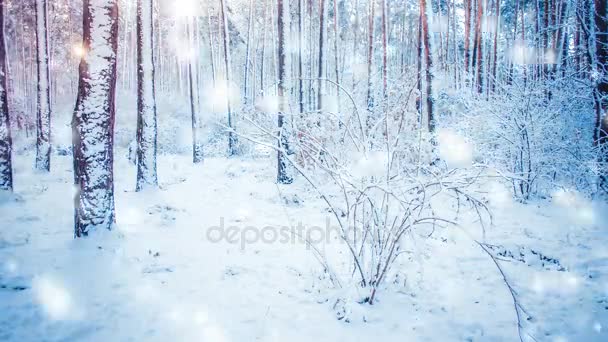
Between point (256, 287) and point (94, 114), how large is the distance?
10.8ft

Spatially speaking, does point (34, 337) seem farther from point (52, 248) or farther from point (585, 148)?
point (585, 148)

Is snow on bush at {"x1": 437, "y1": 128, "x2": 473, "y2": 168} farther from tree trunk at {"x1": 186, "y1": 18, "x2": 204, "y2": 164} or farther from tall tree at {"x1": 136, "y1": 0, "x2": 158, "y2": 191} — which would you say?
tree trunk at {"x1": 186, "y1": 18, "x2": 204, "y2": 164}

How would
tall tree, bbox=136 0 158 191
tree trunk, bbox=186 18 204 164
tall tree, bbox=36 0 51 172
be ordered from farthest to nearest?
tree trunk, bbox=186 18 204 164
tall tree, bbox=36 0 51 172
tall tree, bbox=136 0 158 191

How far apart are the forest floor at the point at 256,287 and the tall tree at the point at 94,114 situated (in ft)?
1.63

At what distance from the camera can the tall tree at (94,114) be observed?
14.8 ft

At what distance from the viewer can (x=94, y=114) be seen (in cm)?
456

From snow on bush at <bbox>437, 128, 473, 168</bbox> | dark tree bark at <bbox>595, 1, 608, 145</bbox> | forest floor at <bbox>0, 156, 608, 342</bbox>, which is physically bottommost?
forest floor at <bbox>0, 156, 608, 342</bbox>

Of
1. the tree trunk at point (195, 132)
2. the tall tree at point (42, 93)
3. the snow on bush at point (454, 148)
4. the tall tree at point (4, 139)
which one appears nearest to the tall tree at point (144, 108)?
the tall tree at point (4, 139)

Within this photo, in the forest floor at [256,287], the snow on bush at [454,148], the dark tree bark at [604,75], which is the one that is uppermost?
the dark tree bark at [604,75]

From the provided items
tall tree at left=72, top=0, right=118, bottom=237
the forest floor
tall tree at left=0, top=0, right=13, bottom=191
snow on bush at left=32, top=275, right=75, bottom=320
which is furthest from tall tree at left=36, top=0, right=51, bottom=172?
snow on bush at left=32, top=275, right=75, bottom=320

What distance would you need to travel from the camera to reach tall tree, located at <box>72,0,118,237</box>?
4.50 meters

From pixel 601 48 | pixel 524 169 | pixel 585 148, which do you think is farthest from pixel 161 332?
pixel 601 48

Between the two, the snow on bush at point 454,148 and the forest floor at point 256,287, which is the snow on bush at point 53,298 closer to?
the forest floor at point 256,287

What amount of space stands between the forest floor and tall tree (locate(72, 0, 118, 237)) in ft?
1.63
